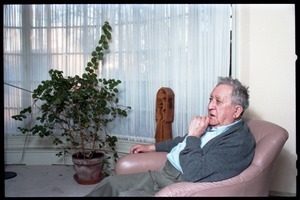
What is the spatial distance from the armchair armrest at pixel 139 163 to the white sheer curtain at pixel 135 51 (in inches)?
35.8

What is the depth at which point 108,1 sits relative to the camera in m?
1.01

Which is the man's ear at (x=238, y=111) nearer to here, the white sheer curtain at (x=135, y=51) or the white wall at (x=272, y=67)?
the white wall at (x=272, y=67)

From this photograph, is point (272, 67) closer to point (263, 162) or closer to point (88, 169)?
point (263, 162)

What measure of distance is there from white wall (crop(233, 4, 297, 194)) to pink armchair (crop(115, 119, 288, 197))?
0.55 meters

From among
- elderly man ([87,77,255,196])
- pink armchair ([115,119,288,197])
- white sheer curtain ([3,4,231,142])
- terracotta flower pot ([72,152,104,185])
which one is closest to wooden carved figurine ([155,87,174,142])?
white sheer curtain ([3,4,231,142])

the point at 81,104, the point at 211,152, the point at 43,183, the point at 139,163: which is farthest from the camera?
the point at 43,183

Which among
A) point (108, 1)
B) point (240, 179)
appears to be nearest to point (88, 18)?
point (108, 1)

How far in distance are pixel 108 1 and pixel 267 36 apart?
1.56m

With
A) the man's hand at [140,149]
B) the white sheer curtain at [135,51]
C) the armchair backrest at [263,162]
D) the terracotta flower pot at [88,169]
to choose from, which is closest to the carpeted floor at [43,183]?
the terracotta flower pot at [88,169]

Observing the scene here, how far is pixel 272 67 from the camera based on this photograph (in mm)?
2121

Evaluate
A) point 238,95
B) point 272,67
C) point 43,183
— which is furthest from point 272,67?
point 43,183

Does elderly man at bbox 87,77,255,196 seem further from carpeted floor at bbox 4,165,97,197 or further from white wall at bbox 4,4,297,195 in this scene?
carpeted floor at bbox 4,165,97,197

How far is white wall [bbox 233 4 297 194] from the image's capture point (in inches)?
81.7

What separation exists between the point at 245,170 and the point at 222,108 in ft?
1.13
